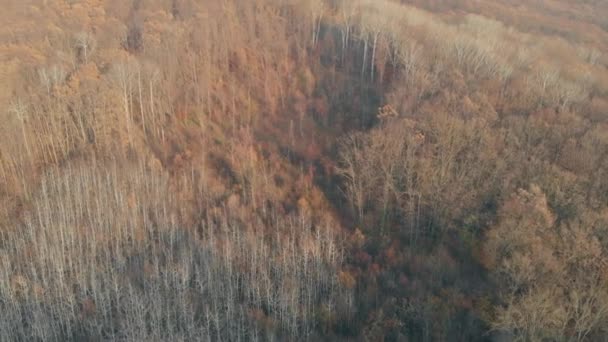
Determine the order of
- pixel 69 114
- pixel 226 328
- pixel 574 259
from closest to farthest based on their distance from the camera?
pixel 574 259
pixel 226 328
pixel 69 114

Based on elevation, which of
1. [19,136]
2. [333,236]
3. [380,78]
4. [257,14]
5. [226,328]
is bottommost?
[226,328]

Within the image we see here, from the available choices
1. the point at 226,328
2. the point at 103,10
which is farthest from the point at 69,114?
the point at 226,328

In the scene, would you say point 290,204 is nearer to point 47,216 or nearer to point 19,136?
point 47,216

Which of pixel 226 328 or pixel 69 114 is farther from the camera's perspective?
pixel 69 114

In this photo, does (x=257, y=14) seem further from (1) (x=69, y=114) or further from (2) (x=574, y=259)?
(2) (x=574, y=259)

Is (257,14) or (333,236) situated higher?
(257,14)

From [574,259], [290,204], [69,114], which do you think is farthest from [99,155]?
[574,259]

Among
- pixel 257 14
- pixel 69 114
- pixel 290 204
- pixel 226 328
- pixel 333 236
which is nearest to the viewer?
pixel 226 328
